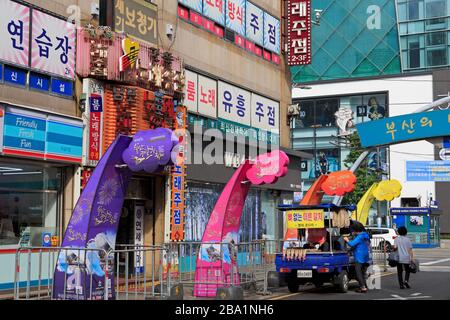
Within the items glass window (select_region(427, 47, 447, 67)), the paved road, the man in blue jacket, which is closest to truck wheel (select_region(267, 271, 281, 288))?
the paved road

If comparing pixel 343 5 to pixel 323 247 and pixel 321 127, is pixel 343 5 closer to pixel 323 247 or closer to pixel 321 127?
pixel 321 127

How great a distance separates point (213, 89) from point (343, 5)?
48.9 m

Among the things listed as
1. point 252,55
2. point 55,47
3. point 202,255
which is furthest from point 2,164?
point 252,55

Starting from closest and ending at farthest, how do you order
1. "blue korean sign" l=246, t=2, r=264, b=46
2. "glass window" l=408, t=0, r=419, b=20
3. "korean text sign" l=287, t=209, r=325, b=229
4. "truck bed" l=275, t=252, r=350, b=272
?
"truck bed" l=275, t=252, r=350, b=272 < "korean text sign" l=287, t=209, r=325, b=229 < "blue korean sign" l=246, t=2, r=264, b=46 < "glass window" l=408, t=0, r=419, b=20

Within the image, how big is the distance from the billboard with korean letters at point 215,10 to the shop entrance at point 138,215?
6.89 metres

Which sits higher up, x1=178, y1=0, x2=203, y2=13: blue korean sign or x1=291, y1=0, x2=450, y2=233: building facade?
x1=291, y1=0, x2=450, y2=233: building facade

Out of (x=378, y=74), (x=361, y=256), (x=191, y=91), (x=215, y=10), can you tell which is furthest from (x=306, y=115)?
(x=361, y=256)

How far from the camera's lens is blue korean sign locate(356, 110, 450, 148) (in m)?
25.5

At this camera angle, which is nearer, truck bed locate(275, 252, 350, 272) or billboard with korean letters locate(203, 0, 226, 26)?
truck bed locate(275, 252, 350, 272)

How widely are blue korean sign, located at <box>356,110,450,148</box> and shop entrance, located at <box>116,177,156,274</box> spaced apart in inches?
469

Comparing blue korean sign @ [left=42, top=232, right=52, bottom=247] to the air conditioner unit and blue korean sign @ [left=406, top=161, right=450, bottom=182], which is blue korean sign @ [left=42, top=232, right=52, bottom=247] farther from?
blue korean sign @ [left=406, top=161, right=450, bottom=182]

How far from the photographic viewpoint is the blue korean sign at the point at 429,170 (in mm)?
47625

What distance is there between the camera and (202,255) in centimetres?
1498

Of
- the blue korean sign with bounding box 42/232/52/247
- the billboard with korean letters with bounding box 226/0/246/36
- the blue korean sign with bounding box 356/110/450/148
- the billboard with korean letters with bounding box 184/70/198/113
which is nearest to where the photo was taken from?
the blue korean sign with bounding box 42/232/52/247
